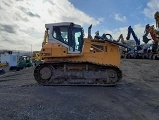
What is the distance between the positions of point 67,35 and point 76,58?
4.22ft

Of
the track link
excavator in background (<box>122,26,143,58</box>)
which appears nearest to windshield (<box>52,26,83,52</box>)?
the track link

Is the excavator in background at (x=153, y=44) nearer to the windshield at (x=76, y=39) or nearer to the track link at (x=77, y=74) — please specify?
the windshield at (x=76, y=39)

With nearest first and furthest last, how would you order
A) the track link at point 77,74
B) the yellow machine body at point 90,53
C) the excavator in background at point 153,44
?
the track link at point 77,74, the yellow machine body at point 90,53, the excavator in background at point 153,44

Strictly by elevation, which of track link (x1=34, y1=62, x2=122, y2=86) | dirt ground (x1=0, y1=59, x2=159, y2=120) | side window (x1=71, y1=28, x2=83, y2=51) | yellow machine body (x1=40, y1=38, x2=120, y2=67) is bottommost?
dirt ground (x1=0, y1=59, x2=159, y2=120)

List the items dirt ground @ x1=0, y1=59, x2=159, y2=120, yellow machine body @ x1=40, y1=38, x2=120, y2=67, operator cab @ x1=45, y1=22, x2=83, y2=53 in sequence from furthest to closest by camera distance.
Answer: operator cab @ x1=45, y1=22, x2=83, y2=53 < yellow machine body @ x1=40, y1=38, x2=120, y2=67 < dirt ground @ x1=0, y1=59, x2=159, y2=120

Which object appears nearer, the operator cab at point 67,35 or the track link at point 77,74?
the track link at point 77,74

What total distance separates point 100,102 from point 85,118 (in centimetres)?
198

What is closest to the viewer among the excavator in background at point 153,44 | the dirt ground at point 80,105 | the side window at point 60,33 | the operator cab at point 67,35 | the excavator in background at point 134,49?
the dirt ground at point 80,105

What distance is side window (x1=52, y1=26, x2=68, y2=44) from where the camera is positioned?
1342 cm

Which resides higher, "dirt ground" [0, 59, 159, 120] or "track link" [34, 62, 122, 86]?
"track link" [34, 62, 122, 86]

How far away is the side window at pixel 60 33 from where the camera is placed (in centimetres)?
1342

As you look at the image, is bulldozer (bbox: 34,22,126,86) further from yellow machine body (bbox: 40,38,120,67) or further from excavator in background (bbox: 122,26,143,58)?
excavator in background (bbox: 122,26,143,58)

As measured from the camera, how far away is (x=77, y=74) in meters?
12.7

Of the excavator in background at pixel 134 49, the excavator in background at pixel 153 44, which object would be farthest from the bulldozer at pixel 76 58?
the excavator in background at pixel 134 49
